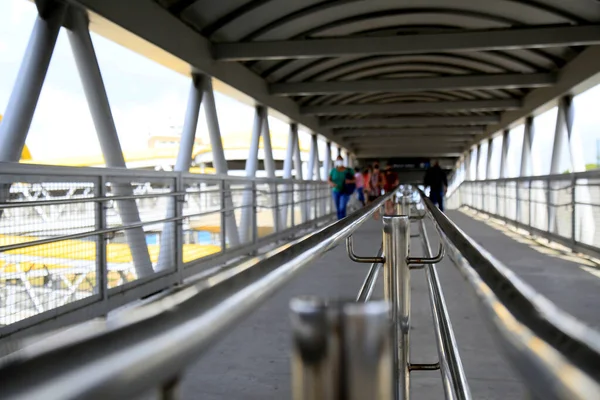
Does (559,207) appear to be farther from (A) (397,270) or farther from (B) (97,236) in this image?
(A) (397,270)

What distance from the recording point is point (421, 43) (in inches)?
376

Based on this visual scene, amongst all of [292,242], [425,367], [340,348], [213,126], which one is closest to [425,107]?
[213,126]

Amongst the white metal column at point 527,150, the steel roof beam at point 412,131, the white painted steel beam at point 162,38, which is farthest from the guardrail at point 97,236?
the steel roof beam at point 412,131

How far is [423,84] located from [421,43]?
4043 mm

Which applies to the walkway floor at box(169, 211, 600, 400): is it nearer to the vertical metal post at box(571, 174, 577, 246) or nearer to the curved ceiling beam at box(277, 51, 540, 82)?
the vertical metal post at box(571, 174, 577, 246)

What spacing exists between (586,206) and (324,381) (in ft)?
26.8

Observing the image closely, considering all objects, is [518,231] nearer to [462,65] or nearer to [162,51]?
[462,65]

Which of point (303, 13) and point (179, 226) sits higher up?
point (303, 13)

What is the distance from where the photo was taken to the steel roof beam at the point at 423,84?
43.1ft

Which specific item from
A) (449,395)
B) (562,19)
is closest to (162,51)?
(562,19)

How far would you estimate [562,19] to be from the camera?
9.48 meters

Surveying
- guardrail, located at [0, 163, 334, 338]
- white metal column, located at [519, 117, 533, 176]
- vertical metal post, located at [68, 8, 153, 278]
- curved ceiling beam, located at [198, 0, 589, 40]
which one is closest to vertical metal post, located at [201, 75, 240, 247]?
curved ceiling beam, located at [198, 0, 589, 40]

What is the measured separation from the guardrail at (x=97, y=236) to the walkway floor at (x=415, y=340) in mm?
1140

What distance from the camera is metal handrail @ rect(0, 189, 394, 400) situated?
15.1 inches
